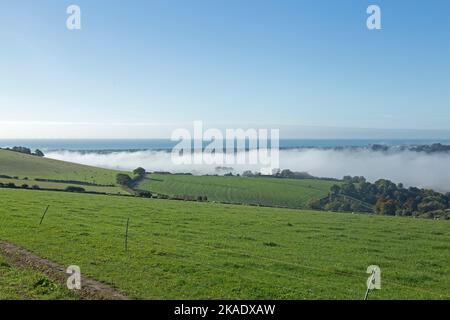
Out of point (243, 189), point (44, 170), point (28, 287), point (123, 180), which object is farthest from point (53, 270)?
point (44, 170)

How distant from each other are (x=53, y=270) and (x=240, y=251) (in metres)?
10.5

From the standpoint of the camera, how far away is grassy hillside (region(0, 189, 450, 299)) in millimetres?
17734

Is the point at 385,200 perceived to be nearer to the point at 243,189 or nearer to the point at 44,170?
the point at 243,189

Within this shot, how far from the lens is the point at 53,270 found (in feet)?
63.1

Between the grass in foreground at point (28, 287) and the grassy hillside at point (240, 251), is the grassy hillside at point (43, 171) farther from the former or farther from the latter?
the grass in foreground at point (28, 287)

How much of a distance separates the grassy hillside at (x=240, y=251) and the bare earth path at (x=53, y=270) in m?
0.56

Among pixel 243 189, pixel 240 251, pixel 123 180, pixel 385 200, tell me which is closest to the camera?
pixel 240 251

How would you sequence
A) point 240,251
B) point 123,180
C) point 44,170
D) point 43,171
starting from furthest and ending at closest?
1. point 44,170
2. point 43,171
3. point 123,180
4. point 240,251

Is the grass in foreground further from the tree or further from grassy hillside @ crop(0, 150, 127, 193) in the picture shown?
the tree

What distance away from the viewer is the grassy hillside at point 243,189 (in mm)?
91250

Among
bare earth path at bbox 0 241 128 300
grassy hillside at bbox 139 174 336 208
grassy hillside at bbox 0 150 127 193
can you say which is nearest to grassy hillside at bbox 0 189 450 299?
bare earth path at bbox 0 241 128 300

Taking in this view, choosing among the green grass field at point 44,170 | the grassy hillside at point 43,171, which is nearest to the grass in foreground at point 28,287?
the grassy hillside at point 43,171

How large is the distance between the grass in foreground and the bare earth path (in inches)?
20.5
